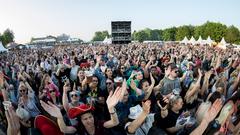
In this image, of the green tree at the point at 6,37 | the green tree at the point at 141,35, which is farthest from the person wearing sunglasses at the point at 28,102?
the green tree at the point at 141,35

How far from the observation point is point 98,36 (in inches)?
7515

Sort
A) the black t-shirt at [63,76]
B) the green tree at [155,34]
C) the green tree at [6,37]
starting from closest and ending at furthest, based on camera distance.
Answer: the black t-shirt at [63,76] → the green tree at [6,37] → the green tree at [155,34]

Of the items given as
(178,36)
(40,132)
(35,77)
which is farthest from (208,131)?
(178,36)

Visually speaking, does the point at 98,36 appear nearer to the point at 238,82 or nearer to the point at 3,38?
the point at 3,38

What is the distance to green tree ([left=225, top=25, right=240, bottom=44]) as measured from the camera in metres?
76.6

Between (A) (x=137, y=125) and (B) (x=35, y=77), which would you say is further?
(B) (x=35, y=77)

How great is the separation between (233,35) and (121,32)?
3339 centimetres

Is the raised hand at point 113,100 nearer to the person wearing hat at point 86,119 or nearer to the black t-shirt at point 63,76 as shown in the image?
the person wearing hat at point 86,119

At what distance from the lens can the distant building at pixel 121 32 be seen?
178 ft

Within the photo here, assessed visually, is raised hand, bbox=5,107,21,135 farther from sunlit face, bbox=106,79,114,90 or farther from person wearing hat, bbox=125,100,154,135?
sunlit face, bbox=106,79,114,90

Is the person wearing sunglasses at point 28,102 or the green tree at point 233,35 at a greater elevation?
the person wearing sunglasses at point 28,102

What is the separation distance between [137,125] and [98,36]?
188 m

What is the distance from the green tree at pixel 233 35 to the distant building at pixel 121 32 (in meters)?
30.8

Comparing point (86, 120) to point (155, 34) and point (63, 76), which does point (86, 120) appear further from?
point (155, 34)
